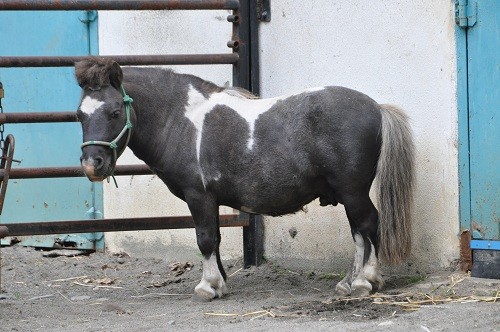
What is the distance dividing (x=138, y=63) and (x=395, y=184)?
5.82 feet

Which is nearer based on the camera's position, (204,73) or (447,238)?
(447,238)

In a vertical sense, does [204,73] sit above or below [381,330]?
above

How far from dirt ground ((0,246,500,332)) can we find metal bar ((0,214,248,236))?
0.42m

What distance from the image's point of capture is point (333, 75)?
626cm

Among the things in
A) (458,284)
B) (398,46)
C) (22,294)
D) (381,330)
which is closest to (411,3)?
(398,46)

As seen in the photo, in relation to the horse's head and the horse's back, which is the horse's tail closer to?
the horse's back

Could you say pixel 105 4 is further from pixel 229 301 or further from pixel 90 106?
Result: pixel 229 301

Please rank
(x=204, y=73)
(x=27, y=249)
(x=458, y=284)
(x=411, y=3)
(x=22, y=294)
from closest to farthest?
1. (x=458, y=284)
2. (x=411, y=3)
3. (x=22, y=294)
4. (x=204, y=73)
5. (x=27, y=249)

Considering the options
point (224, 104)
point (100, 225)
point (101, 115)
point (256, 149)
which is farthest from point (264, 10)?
point (100, 225)

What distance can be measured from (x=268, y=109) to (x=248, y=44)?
3.88ft

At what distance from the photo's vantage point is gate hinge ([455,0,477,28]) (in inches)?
215

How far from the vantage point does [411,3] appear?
577 centimetres

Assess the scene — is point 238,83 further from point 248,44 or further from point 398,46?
point 398,46

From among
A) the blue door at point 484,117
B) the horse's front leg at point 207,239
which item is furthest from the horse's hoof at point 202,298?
the blue door at point 484,117
